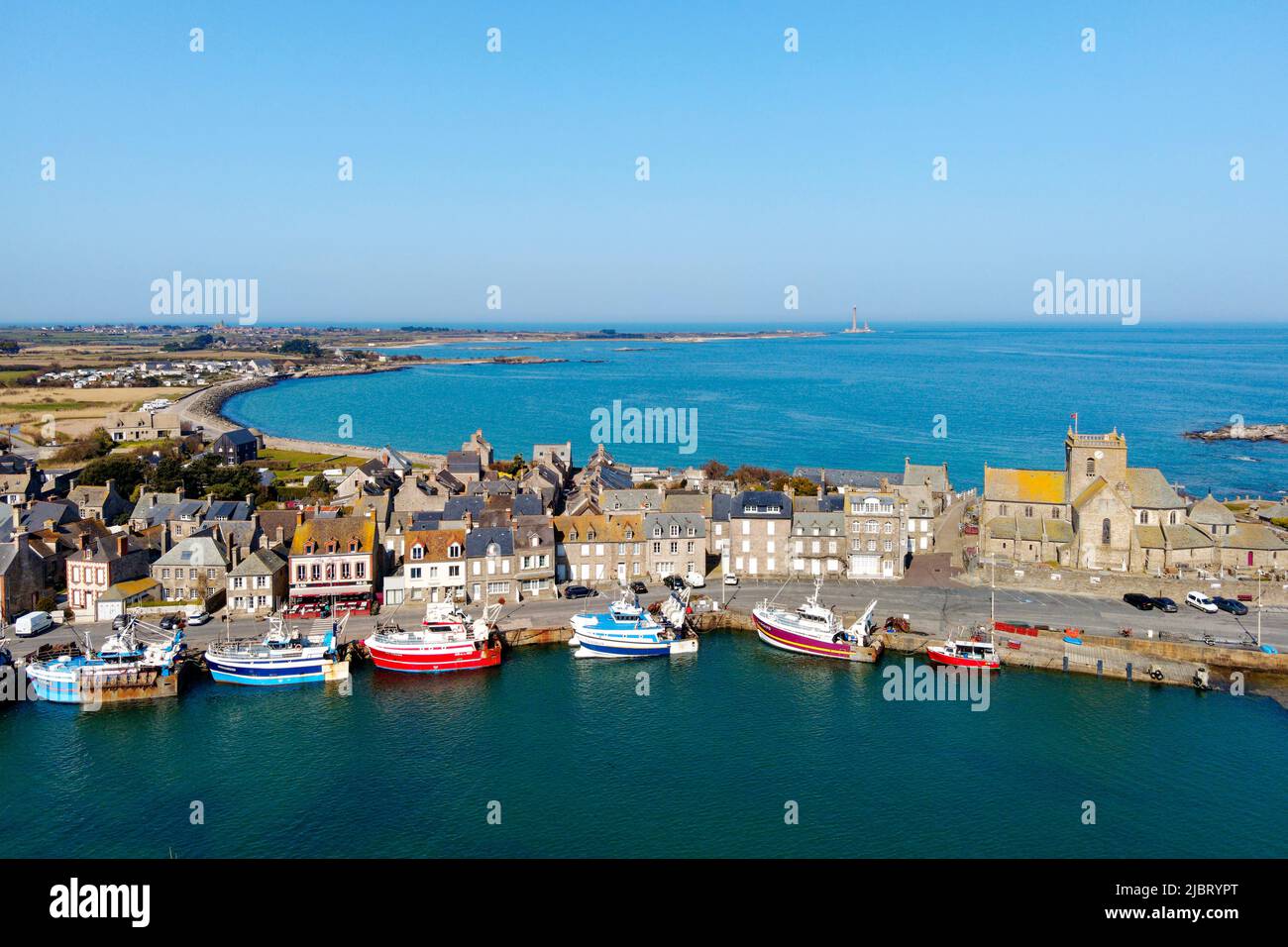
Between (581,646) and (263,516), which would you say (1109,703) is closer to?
(581,646)

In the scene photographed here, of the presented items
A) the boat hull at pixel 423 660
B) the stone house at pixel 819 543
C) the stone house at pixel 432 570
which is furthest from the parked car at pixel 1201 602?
the stone house at pixel 432 570

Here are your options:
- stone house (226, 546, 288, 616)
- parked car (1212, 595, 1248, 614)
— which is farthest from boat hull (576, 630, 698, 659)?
parked car (1212, 595, 1248, 614)

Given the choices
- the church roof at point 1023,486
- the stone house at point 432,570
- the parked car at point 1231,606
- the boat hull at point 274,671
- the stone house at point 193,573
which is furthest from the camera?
the church roof at point 1023,486

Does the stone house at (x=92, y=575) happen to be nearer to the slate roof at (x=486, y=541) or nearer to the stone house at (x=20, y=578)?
the stone house at (x=20, y=578)

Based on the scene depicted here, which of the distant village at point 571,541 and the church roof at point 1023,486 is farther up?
the church roof at point 1023,486

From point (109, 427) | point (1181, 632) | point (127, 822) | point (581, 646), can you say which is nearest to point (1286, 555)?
point (1181, 632)

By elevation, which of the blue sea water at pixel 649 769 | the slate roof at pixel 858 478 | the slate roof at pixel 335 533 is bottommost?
the blue sea water at pixel 649 769
